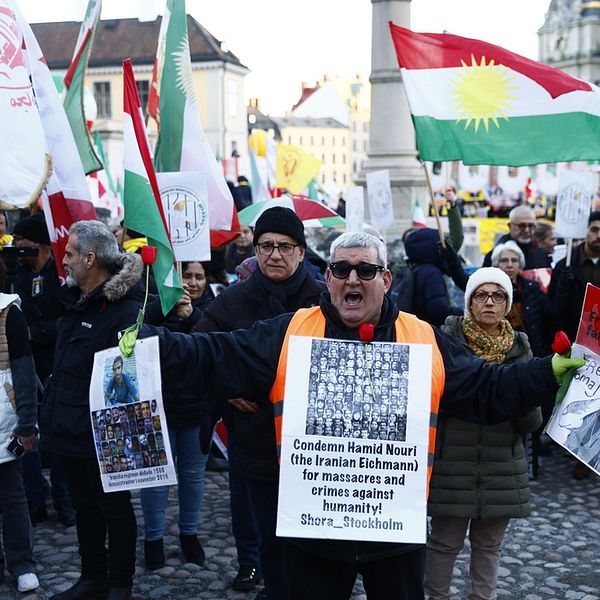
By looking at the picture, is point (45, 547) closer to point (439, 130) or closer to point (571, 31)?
point (439, 130)

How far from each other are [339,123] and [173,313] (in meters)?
116

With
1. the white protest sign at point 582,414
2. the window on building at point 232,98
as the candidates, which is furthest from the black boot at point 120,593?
the window on building at point 232,98

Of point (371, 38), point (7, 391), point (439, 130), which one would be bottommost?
point (7, 391)

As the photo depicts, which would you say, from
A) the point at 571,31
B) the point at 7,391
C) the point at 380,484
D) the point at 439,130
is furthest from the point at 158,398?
the point at 571,31

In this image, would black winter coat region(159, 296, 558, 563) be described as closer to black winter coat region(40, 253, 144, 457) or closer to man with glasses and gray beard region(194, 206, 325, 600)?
man with glasses and gray beard region(194, 206, 325, 600)

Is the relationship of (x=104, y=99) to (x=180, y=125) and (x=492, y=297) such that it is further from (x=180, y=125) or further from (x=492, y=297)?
(x=492, y=297)

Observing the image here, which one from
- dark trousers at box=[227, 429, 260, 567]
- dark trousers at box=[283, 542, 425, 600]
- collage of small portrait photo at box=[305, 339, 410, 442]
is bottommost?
dark trousers at box=[227, 429, 260, 567]

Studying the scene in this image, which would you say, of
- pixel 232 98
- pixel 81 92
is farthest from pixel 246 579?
pixel 232 98

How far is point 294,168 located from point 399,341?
1222 centimetres

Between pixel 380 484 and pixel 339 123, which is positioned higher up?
pixel 339 123

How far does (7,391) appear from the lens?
4715 mm

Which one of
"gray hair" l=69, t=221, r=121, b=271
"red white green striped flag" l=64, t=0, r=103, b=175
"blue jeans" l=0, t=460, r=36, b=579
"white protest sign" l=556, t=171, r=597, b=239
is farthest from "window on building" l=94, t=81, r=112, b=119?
"gray hair" l=69, t=221, r=121, b=271

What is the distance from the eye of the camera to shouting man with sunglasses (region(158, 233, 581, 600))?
3.02 metres

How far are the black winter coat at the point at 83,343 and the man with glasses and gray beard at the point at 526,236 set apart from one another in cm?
449
